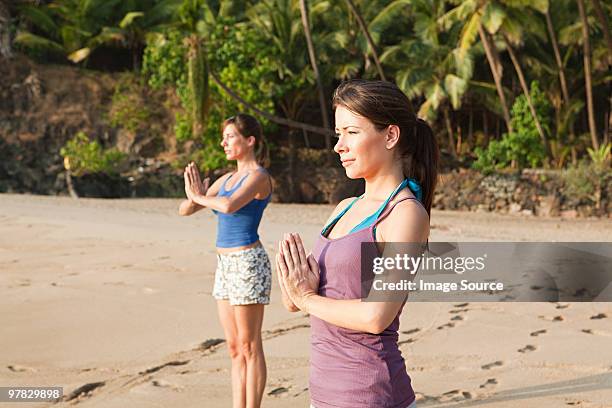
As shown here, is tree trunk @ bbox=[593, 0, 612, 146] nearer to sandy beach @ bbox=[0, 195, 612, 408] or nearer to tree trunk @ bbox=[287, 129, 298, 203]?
tree trunk @ bbox=[287, 129, 298, 203]

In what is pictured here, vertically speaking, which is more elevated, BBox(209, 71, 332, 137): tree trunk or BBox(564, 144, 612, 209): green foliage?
BBox(209, 71, 332, 137): tree trunk

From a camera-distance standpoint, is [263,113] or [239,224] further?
[263,113]

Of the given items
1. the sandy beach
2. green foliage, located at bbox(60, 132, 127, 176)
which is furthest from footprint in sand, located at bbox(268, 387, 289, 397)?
green foliage, located at bbox(60, 132, 127, 176)

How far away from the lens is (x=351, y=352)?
199cm

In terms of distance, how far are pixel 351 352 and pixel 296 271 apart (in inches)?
10.5

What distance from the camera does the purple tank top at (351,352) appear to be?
76.6 inches

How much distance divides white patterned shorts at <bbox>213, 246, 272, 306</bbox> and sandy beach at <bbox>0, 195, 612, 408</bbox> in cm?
100

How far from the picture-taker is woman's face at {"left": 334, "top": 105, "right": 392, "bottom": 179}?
1987 mm

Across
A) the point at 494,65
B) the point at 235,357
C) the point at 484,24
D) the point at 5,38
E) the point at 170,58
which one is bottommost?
the point at 235,357

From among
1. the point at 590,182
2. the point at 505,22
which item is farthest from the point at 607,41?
the point at 590,182

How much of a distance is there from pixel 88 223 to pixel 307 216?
5.92 m

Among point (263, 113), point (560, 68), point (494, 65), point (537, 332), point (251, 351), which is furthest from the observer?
point (560, 68)

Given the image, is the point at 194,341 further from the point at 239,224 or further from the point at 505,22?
the point at 505,22

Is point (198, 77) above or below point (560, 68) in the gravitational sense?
below
